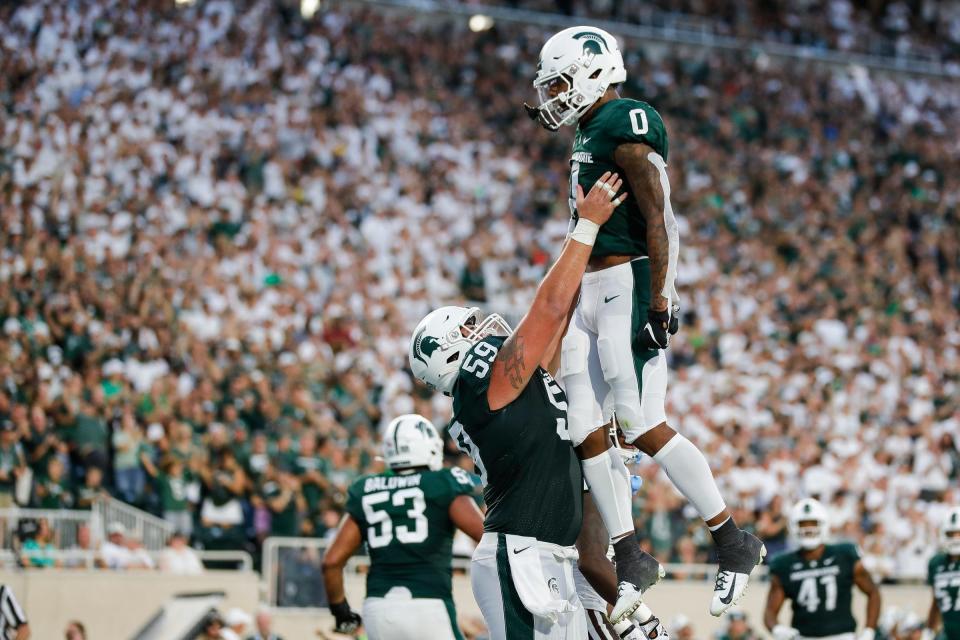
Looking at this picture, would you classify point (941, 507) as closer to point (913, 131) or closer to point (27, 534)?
point (27, 534)

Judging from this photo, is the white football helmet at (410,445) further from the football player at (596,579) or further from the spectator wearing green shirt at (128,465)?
the spectator wearing green shirt at (128,465)

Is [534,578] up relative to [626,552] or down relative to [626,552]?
down

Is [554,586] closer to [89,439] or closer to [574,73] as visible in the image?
[574,73]

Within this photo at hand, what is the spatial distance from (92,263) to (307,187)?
4.47 m

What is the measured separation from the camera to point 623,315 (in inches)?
248

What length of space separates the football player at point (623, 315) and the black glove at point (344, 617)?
3.13m

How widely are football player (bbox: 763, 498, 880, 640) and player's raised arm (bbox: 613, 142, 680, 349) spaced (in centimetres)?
625

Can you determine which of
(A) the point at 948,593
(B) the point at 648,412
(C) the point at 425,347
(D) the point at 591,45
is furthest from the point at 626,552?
(A) the point at 948,593

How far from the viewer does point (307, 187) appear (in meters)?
20.7

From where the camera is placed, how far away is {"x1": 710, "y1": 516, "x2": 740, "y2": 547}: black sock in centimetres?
637

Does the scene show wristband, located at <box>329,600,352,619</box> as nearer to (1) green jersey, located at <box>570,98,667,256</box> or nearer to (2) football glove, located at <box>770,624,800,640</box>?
(1) green jersey, located at <box>570,98,667,256</box>

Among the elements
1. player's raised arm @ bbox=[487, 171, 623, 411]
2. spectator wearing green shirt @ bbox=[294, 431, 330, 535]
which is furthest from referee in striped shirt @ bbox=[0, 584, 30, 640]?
player's raised arm @ bbox=[487, 171, 623, 411]

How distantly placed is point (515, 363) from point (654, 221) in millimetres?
836

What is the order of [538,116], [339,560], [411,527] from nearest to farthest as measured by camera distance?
[538,116] < [411,527] < [339,560]
